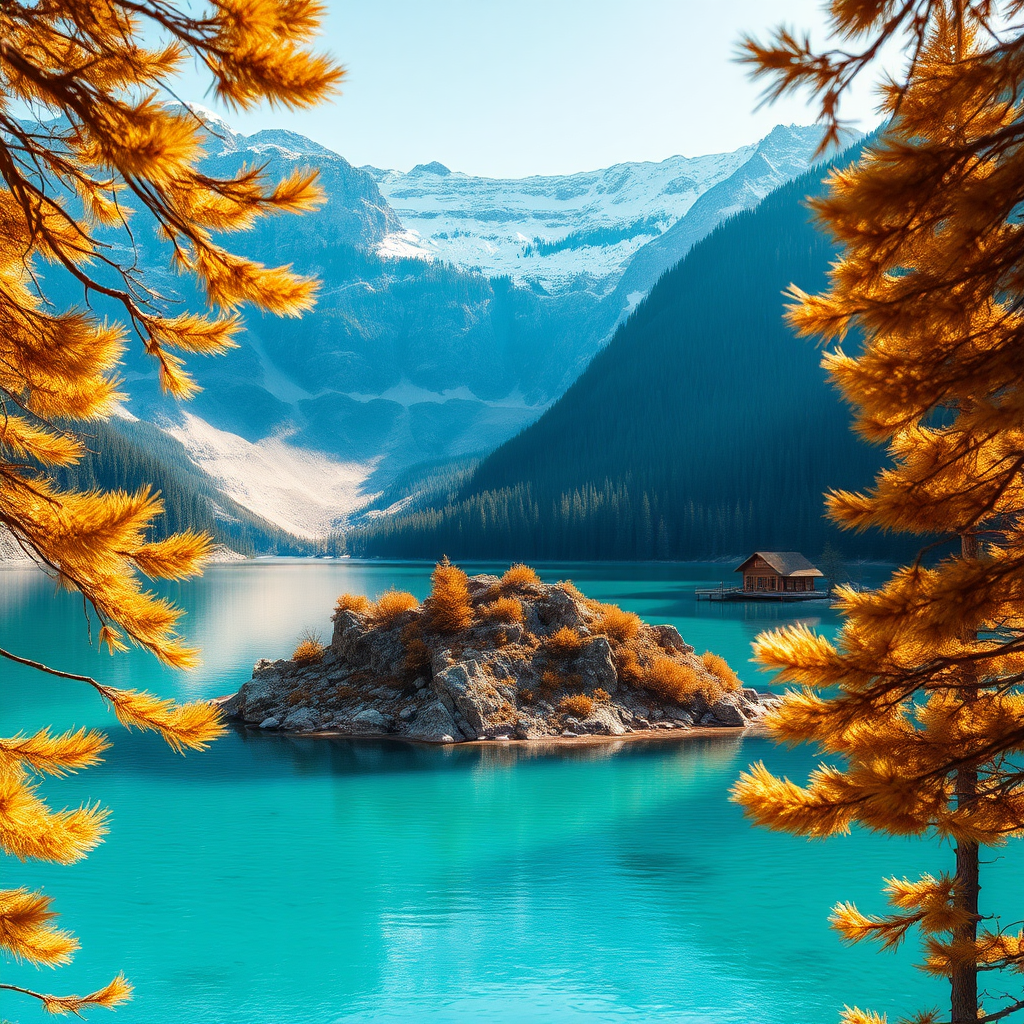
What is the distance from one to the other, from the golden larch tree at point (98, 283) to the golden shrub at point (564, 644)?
74.0ft

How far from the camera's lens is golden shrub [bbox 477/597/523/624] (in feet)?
94.5

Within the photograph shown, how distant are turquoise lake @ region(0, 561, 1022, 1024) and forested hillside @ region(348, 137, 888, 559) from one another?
8992cm

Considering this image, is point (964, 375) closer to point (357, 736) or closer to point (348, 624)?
point (357, 736)

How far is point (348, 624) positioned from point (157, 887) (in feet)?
50.4

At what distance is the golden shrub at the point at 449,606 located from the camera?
1134 inches

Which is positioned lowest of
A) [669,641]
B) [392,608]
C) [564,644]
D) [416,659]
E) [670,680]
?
[670,680]

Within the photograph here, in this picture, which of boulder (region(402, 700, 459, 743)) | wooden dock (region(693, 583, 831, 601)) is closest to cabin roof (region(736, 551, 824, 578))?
wooden dock (region(693, 583, 831, 601))

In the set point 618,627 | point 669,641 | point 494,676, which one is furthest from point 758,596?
point 494,676

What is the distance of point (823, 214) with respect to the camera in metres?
4.79

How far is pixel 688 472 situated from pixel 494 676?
12763cm

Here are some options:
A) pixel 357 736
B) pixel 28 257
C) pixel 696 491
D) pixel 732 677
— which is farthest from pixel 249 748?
pixel 696 491

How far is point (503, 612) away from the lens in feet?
94.5

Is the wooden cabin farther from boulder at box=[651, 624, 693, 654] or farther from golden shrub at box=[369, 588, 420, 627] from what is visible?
golden shrub at box=[369, 588, 420, 627]

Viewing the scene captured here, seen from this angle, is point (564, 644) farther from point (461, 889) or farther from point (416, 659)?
point (461, 889)
